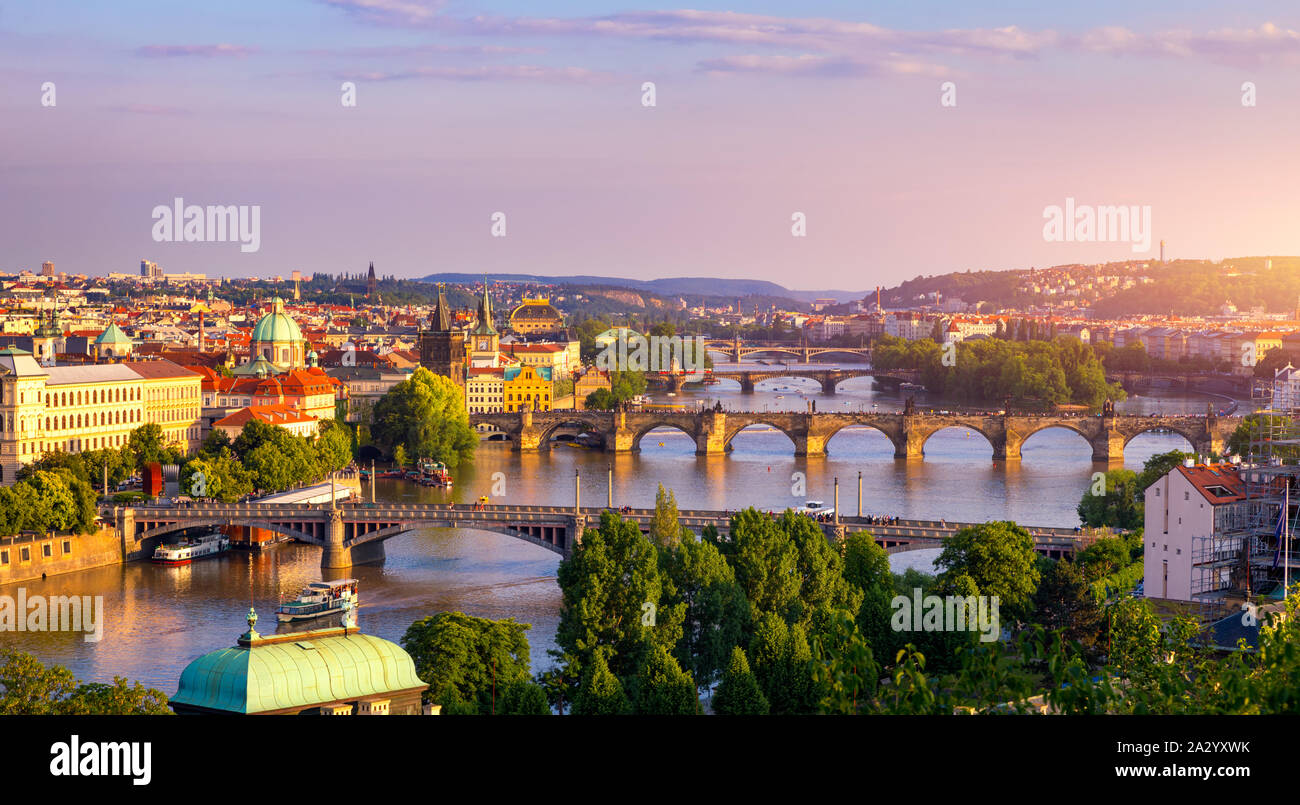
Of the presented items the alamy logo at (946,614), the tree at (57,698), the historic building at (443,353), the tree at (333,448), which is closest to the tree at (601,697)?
the tree at (57,698)

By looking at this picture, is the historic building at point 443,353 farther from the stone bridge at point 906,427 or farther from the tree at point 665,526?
the tree at point 665,526

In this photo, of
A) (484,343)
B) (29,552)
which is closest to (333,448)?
(29,552)

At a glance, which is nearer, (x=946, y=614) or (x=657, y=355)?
(x=946, y=614)

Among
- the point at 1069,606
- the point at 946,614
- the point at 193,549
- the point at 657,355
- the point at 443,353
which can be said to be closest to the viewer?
the point at 946,614

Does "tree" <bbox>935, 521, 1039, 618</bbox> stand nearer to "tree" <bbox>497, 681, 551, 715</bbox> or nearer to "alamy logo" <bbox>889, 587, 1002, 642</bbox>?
"alamy logo" <bbox>889, 587, 1002, 642</bbox>

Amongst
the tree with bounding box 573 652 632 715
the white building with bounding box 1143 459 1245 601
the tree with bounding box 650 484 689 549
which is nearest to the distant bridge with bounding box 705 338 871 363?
the tree with bounding box 650 484 689 549

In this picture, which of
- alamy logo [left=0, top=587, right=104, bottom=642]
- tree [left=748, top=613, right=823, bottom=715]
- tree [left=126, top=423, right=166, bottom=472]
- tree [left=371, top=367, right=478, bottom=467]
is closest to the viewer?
tree [left=748, top=613, right=823, bottom=715]

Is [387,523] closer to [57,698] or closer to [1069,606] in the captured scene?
[1069,606]
